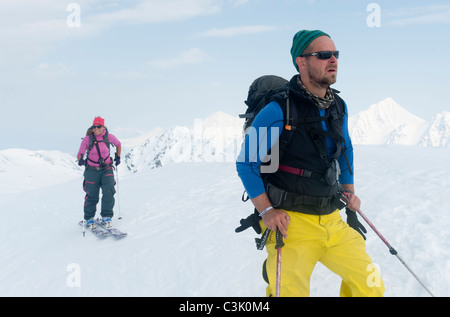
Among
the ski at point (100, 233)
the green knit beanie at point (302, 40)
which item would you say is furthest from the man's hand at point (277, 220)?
the ski at point (100, 233)

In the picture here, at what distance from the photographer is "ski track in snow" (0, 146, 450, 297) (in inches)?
197

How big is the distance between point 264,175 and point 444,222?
4016mm

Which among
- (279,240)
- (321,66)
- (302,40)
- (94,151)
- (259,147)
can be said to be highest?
(302,40)

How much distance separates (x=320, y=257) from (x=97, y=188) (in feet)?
22.8

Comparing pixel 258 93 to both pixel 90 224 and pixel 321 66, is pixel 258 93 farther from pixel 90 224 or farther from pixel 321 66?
pixel 90 224

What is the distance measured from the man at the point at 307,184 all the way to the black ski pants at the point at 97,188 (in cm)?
639

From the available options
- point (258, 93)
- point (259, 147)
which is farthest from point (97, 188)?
point (259, 147)

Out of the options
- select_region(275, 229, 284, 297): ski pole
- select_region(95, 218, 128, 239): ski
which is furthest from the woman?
select_region(275, 229, 284, 297): ski pole

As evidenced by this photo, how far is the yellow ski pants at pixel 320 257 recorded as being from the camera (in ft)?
9.34

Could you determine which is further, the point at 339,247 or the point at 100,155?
the point at 100,155

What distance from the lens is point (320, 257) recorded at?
10.2ft
